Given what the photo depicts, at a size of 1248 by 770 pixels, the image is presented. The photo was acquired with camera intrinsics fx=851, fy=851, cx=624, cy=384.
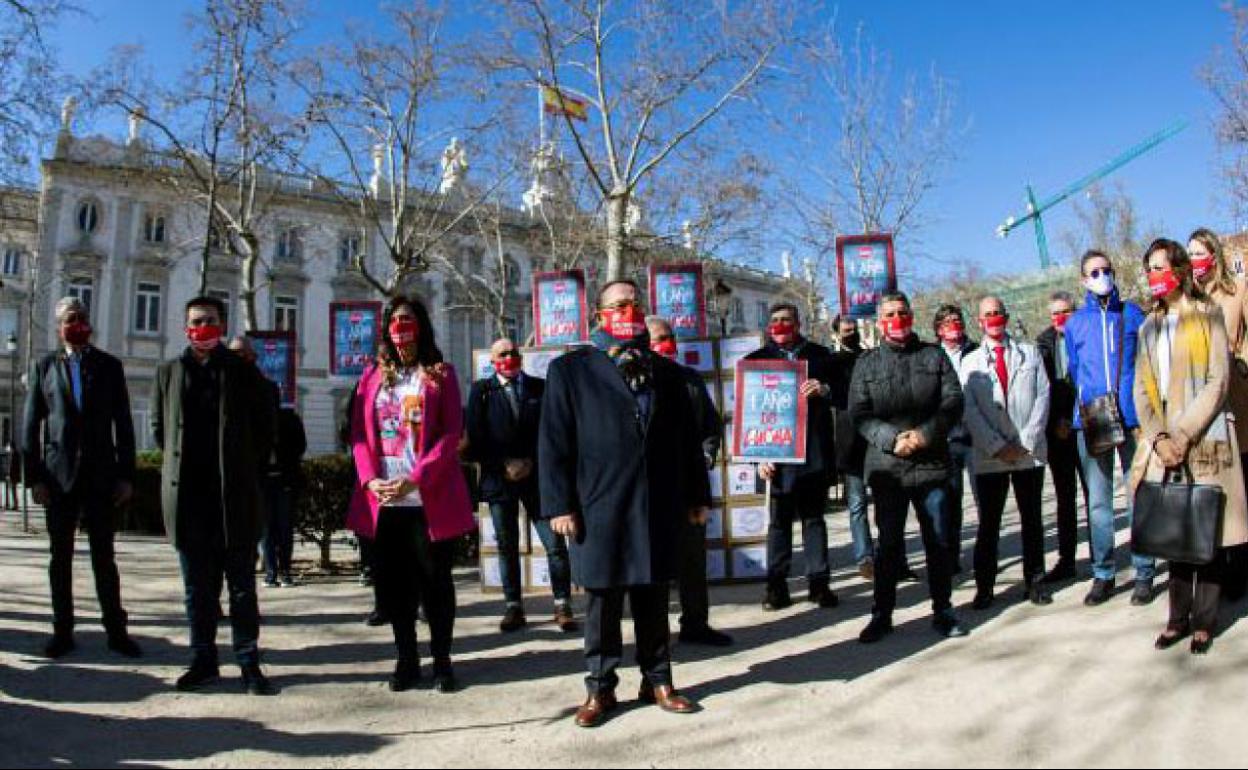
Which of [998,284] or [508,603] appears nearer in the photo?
[508,603]

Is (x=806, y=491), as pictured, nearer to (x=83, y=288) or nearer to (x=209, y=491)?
(x=209, y=491)

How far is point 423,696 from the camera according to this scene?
4.43m

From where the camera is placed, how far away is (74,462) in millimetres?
5281

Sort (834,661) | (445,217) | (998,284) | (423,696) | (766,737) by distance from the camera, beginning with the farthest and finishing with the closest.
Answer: (998,284), (445,217), (834,661), (423,696), (766,737)

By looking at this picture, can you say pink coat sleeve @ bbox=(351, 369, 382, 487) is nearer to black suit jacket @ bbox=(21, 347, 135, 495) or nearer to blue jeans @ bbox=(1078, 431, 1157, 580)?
black suit jacket @ bbox=(21, 347, 135, 495)

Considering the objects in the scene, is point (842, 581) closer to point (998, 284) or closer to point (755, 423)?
point (755, 423)

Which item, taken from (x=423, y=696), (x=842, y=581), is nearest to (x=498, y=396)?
(x=423, y=696)

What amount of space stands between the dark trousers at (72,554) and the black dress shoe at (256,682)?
1373 millimetres

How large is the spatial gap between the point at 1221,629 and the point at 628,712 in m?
3.45

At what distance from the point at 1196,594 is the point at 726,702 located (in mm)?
2630

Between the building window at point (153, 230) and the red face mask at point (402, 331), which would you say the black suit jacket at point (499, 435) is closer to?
the red face mask at point (402, 331)

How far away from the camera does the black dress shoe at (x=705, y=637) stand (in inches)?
211

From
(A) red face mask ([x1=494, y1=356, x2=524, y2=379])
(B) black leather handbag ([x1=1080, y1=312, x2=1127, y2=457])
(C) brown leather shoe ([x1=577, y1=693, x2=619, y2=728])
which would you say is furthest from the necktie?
(C) brown leather shoe ([x1=577, y1=693, x2=619, y2=728])

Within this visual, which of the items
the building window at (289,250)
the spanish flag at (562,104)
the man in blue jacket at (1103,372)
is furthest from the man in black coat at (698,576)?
the building window at (289,250)
